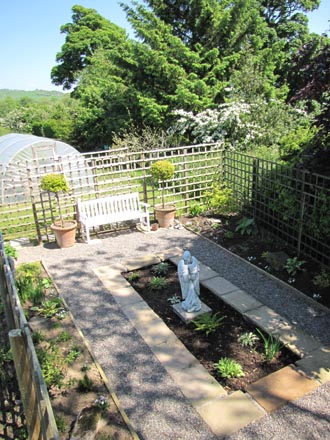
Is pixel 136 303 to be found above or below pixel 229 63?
below

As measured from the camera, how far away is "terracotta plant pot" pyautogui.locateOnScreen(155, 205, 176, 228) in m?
7.87

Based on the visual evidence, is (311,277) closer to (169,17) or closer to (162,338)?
(162,338)

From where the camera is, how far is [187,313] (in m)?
4.48

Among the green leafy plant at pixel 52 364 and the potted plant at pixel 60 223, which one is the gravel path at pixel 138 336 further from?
the green leafy plant at pixel 52 364

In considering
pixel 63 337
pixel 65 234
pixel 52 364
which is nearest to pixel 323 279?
pixel 63 337

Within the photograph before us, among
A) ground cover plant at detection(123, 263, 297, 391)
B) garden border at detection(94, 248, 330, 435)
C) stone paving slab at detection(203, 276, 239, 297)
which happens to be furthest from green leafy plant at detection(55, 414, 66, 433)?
stone paving slab at detection(203, 276, 239, 297)

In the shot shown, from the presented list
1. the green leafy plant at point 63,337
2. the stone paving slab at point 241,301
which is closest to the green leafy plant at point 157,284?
the stone paving slab at point 241,301

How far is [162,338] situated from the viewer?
4.16m

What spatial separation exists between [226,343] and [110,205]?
4423 millimetres

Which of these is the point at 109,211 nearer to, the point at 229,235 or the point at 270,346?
the point at 229,235

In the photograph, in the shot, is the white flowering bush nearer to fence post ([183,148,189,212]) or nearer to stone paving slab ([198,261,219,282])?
fence post ([183,148,189,212])

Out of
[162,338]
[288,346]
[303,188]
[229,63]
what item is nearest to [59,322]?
[162,338]

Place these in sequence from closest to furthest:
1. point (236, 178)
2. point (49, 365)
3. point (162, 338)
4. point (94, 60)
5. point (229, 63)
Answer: point (49, 365)
point (162, 338)
point (236, 178)
point (229, 63)
point (94, 60)

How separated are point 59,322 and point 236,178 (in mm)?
5367
